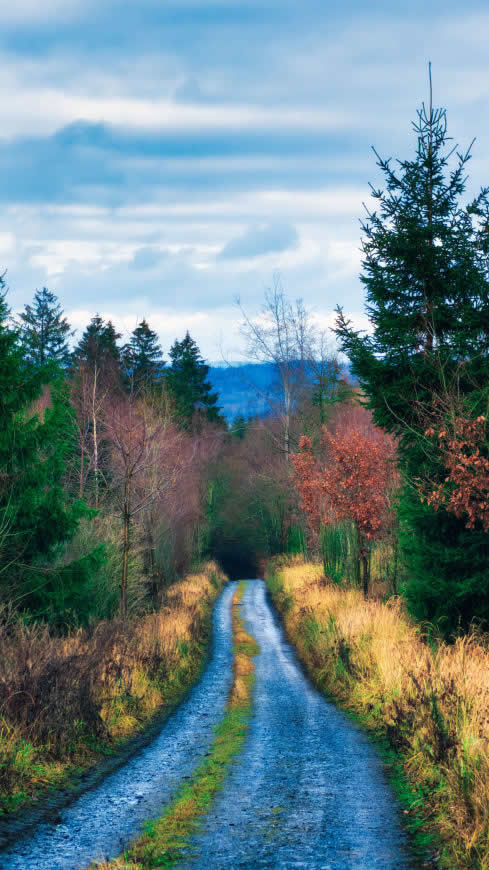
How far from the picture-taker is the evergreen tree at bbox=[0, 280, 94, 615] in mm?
13039

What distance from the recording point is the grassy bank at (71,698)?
7457mm

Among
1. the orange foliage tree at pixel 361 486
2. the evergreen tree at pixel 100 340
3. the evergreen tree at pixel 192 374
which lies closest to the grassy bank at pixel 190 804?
the orange foliage tree at pixel 361 486

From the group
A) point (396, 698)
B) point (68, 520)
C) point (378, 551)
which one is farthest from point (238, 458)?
point (396, 698)

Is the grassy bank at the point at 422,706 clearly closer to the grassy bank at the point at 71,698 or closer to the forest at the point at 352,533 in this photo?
the forest at the point at 352,533

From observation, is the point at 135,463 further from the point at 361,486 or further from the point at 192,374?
the point at 192,374

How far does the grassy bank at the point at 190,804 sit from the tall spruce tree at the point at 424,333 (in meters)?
3.72

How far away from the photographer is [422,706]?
26.8 ft

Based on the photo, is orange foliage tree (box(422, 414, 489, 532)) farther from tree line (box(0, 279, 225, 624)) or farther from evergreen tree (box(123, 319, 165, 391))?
evergreen tree (box(123, 319, 165, 391))

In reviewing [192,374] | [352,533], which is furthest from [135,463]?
[192,374]

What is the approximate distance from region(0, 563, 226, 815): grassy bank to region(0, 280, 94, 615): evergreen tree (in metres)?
1.82

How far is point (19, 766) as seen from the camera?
7188 mm

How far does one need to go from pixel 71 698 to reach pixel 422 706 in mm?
4384

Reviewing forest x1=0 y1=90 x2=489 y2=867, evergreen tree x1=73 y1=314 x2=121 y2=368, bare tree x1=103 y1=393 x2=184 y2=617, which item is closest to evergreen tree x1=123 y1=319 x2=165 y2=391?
evergreen tree x1=73 y1=314 x2=121 y2=368

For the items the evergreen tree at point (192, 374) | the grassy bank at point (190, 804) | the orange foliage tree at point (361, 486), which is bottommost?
the grassy bank at point (190, 804)
